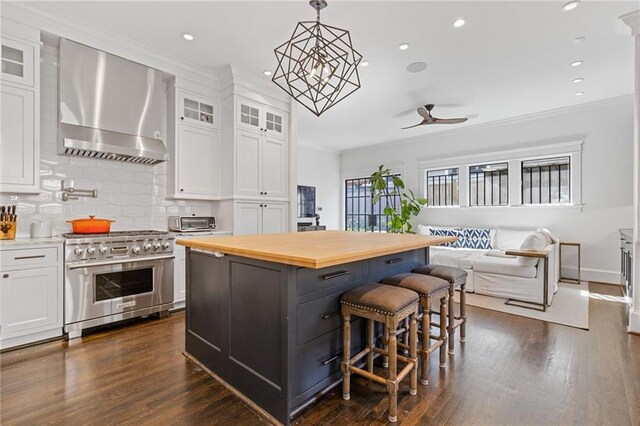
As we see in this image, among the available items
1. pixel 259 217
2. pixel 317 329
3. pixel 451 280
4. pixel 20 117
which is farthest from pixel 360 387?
pixel 20 117

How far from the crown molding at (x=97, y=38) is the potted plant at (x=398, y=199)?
13.3ft

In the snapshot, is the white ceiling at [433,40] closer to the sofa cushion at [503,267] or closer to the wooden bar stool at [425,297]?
the wooden bar stool at [425,297]

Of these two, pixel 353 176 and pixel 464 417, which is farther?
pixel 353 176

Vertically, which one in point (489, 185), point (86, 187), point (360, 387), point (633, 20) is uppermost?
point (633, 20)

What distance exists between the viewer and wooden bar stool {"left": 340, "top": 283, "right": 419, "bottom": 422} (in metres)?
1.66

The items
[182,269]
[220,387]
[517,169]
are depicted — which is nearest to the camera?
[220,387]

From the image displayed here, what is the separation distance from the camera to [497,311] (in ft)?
11.5

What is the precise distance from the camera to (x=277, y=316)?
64.4 inches

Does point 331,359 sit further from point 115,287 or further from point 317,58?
point 115,287

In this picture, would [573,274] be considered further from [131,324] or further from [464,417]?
[131,324]

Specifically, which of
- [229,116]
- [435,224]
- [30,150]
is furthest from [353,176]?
[30,150]

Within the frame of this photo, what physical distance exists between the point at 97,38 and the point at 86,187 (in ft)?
5.00

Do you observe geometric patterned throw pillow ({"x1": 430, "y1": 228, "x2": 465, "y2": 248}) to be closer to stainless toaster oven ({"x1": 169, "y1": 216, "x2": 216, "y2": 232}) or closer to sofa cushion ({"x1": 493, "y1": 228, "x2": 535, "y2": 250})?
sofa cushion ({"x1": 493, "y1": 228, "x2": 535, "y2": 250})

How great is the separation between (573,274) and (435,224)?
96.5 inches
